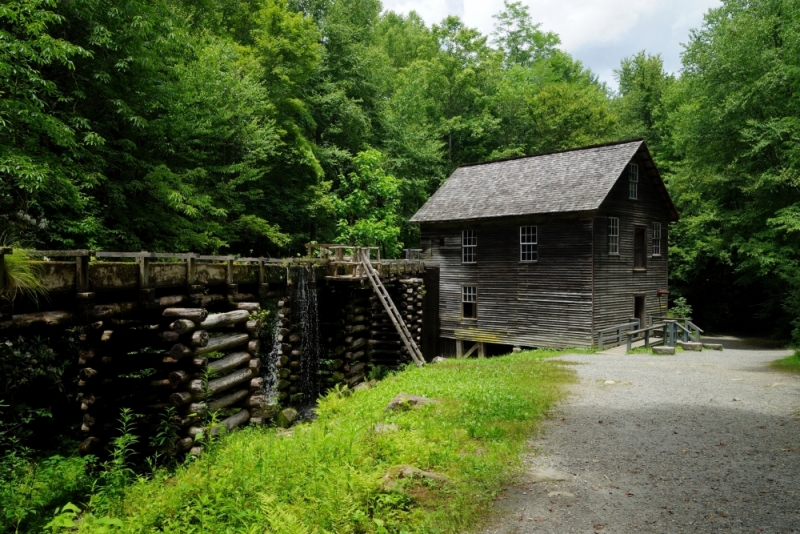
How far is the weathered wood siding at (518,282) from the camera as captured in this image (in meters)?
22.6

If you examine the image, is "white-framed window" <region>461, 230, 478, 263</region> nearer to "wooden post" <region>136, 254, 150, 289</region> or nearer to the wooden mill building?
the wooden mill building

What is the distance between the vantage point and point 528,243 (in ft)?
80.0

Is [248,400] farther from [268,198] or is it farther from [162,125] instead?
[268,198]

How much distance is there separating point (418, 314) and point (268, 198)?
1057 cm

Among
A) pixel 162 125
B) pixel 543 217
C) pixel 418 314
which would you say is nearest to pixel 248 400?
pixel 162 125

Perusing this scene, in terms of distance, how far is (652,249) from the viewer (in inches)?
1051

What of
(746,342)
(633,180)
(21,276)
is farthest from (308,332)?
(746,342)

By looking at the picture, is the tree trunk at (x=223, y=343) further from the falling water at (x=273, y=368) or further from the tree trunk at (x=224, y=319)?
the falling water at (x=273, y=368)

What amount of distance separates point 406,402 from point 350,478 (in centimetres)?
458

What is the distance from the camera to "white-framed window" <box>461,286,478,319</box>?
26375 mm

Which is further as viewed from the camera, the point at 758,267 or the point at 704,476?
the point at 758,267

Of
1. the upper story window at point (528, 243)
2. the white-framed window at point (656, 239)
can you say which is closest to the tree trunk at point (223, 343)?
the upper story window at point (528, 243)

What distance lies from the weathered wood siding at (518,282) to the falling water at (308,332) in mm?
10437

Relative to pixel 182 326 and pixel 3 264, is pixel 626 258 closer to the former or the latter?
pixel 182 326
